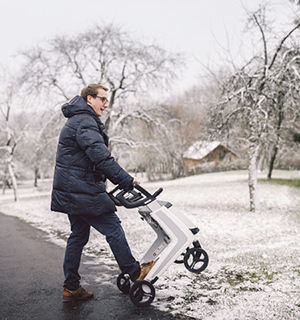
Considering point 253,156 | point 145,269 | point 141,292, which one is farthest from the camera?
point 253,156

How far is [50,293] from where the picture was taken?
159 inches

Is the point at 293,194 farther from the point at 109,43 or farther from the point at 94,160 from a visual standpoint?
the point at 94,160

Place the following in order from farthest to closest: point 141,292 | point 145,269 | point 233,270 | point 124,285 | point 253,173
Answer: point 253,173 → point 233,270 → point 124,285 → point 145,269 → point 141,292

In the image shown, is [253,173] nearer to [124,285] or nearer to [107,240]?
[124,285]

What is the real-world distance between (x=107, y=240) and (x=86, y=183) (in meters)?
0.61

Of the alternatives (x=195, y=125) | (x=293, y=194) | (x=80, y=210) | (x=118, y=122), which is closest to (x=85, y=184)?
(x=80, y=210)

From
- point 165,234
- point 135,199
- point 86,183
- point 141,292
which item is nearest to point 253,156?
point 165,234

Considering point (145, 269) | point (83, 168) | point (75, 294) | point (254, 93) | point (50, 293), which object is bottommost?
point (50, 293)

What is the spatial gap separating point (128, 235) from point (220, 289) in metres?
4.24

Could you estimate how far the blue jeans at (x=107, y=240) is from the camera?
145 inches

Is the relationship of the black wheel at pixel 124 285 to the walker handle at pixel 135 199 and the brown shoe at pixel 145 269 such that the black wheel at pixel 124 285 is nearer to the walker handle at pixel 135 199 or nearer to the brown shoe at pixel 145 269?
the brown shoe at pixel 145 269

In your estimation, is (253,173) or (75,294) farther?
(253,173)

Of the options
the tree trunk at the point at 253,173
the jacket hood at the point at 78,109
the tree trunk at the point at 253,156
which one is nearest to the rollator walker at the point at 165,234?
the jacket hood at the point at 78,109

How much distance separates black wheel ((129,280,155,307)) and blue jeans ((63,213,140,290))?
4.6 inches
